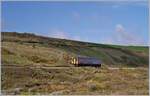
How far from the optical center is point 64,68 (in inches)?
126

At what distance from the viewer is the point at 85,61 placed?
3.25 m

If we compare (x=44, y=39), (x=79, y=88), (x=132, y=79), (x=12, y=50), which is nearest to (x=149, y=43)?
(x=132, y=79)

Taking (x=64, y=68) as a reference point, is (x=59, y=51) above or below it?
above

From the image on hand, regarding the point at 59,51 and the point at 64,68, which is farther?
the point at 59,51

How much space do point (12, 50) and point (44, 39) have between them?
296mm

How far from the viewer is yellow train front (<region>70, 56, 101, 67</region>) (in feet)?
10.5

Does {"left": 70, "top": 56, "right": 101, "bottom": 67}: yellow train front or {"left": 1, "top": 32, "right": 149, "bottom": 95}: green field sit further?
{"left": 70, "top": 56, "right": 101, "bottom": 67}: yellow train front

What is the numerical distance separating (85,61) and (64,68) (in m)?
0.19

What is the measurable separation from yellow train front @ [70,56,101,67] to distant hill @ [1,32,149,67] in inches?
1.7

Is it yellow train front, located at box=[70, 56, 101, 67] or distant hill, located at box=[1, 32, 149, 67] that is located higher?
distant hill, located at box=[1, 32, 149, 67]

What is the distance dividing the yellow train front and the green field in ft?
0.12

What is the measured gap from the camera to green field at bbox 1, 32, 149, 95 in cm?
309

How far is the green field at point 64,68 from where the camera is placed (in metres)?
3.09

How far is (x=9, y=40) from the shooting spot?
10.3ft
